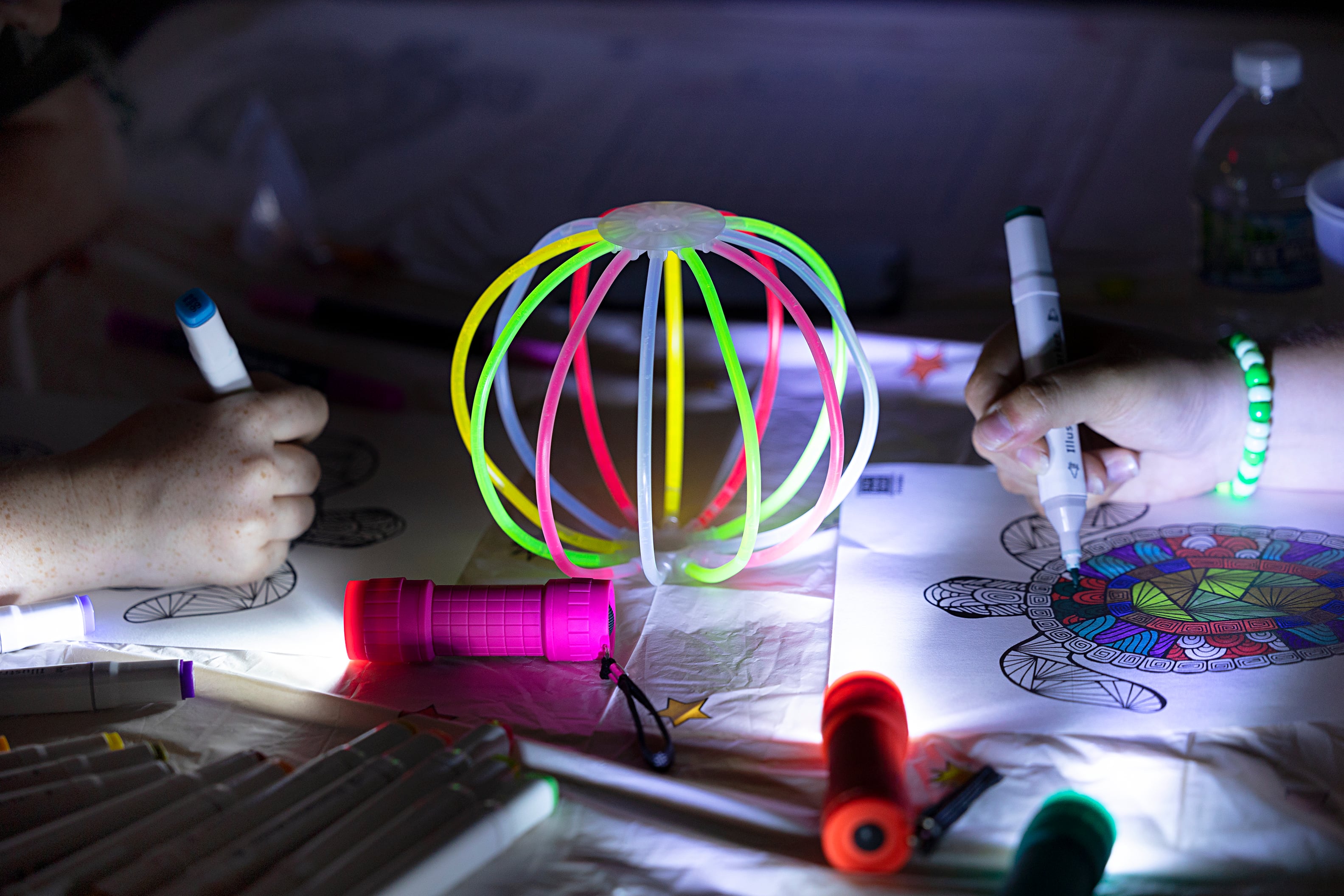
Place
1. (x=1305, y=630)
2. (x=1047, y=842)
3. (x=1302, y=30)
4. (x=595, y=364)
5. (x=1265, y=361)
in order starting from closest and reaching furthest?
(x=1047, y=842)
(x=1305, y=630)
(x=1265, y=361)
(x=595, y=364)
(x=1302, y=30)

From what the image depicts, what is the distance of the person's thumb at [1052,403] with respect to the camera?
628mm

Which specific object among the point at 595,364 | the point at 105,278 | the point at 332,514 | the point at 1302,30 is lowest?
the point at 332,514

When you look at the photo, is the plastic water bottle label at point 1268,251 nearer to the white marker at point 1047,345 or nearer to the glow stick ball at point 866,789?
the white marker at point 1047,345

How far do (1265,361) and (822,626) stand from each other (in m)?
0.37

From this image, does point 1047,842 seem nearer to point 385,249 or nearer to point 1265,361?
point 1265,361

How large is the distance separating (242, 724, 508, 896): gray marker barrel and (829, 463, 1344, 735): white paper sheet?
8.4 inches

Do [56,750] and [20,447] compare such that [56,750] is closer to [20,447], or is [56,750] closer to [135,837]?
[135,837]

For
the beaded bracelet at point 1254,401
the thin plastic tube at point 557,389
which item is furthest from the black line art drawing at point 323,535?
the beaded bracelet at point 1254,401

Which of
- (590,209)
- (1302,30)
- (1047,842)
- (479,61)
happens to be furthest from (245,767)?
(1302,30)

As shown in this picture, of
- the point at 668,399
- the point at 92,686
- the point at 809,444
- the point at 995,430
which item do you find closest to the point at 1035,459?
the point at 995,430

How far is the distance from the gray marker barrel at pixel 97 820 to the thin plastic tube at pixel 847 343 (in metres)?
0.37

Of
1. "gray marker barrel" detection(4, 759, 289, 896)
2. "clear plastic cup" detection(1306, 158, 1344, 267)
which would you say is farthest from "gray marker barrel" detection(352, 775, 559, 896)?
"clear plastic cup" detection(1306, 158, 1344, 267)

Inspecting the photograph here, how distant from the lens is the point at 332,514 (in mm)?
798

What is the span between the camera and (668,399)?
713 millimetres
